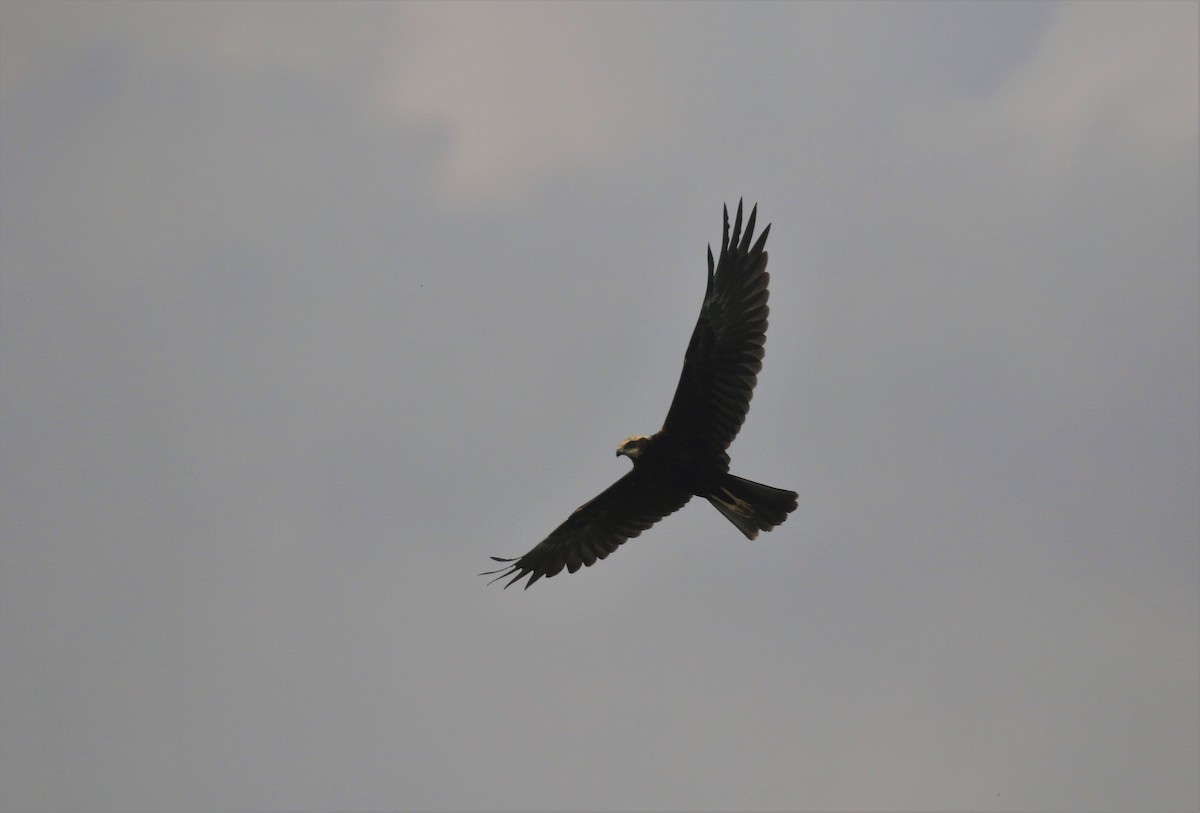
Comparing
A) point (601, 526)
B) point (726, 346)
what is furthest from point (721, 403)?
point (601, 526)

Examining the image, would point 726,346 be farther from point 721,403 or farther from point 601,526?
point 601,526

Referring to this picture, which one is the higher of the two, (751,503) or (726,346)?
(726,346)

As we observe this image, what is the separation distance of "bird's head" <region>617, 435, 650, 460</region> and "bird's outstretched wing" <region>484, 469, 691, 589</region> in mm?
621

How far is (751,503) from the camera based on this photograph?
16391 millimetres

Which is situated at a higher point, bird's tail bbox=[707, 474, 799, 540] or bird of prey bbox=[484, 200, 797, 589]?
bird of prey bbox=[484, 200, 797, 589]

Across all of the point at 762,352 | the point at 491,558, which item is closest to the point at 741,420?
the point at 762,352

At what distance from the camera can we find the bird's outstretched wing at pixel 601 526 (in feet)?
56.4

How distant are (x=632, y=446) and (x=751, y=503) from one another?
163cm

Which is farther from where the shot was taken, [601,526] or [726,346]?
[601,526]

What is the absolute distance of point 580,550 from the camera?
1812cm

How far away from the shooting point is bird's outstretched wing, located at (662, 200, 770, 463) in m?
15.9

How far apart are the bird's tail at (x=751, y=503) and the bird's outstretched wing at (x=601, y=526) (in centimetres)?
73

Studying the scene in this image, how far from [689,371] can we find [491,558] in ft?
13.5

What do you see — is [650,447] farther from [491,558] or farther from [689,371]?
[491,558]
